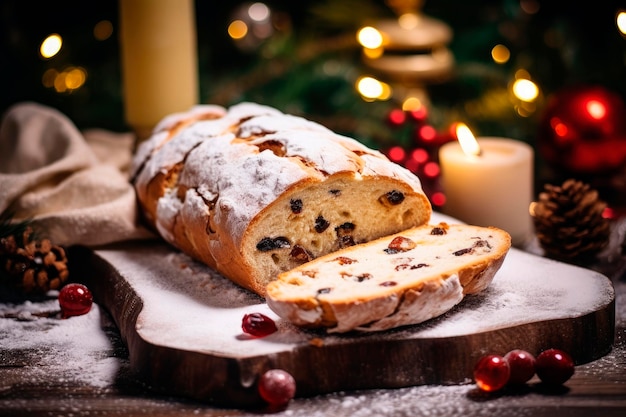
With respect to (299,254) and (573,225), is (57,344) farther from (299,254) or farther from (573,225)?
(573,225)

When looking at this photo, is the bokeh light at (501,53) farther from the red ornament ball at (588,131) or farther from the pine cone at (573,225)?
the pine cone at (573,225)

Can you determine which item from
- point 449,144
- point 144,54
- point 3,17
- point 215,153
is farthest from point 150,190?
point 3,17

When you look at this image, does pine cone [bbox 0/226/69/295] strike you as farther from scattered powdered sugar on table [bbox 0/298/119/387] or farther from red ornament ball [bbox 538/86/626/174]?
red ornament ball [bbox 538/86/626/174]

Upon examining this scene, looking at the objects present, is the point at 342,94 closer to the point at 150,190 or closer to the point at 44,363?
the point at 150,190

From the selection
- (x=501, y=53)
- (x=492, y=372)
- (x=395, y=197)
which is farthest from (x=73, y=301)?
(x=501, y=53)

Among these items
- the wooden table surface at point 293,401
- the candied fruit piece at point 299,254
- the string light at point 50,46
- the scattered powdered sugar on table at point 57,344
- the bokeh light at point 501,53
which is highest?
the string light at point 50,46

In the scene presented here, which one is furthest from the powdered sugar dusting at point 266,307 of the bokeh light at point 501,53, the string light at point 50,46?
the bokeh light at point 501,53
